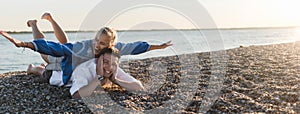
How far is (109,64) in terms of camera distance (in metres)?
7.05

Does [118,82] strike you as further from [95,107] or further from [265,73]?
[265,73]

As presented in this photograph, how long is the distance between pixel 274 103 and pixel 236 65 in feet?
14.9

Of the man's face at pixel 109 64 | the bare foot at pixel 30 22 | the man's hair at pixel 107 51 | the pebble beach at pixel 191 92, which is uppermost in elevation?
the bare foot at pixel 30 22

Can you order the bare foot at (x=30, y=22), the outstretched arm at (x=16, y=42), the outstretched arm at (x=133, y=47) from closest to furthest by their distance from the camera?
the outstretched arm at (x=16, y=42) → the outstretched arm at (x=133, y=47) → the bare foot at (x=30, y=22)

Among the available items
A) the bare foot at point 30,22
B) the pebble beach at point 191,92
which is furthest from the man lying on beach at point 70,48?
the bare foot at point 30,22

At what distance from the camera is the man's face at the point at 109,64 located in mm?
7016

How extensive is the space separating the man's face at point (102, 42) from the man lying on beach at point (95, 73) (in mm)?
71

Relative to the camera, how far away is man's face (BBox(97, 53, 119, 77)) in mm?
7016

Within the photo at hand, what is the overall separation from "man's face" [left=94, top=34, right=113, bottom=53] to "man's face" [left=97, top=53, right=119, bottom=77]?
16 centimetres

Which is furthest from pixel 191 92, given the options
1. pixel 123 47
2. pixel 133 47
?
pixel 123 47

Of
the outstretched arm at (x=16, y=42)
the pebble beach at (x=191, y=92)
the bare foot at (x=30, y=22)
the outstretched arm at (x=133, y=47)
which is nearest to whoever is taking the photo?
the outstretched arm at (x=16, y=42)

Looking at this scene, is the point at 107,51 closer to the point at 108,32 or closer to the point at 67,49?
the point at 108,32

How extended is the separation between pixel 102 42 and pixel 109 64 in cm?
42

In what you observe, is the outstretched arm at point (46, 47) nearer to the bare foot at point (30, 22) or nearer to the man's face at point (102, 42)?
the man's face at point (102, 42)
